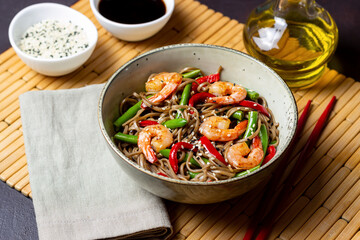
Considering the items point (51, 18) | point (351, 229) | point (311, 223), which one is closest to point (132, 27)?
point (51, 18)

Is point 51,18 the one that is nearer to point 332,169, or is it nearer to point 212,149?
point 212,149

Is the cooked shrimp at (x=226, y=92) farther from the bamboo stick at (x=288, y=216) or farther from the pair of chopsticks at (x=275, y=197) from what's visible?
the bamboo stick at (x=288, y=216)

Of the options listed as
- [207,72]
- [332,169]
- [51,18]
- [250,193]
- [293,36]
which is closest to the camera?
[250,193]

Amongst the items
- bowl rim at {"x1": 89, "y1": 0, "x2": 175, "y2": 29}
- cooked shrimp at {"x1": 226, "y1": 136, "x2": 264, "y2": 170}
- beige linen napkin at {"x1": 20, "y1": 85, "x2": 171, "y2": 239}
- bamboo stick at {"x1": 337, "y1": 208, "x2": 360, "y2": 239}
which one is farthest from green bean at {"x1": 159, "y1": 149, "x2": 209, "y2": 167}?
bowl rim at {"x1": 89, "y1": 0, "x2": 175, "y2": 29}

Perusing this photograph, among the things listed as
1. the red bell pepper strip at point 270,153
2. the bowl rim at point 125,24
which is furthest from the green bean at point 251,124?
the bowl rim at point 125,24

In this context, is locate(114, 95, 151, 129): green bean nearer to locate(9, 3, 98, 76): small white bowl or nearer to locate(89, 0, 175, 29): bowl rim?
locate(9, 3, 98, 76): small white bowl

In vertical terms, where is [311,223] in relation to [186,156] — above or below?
below
